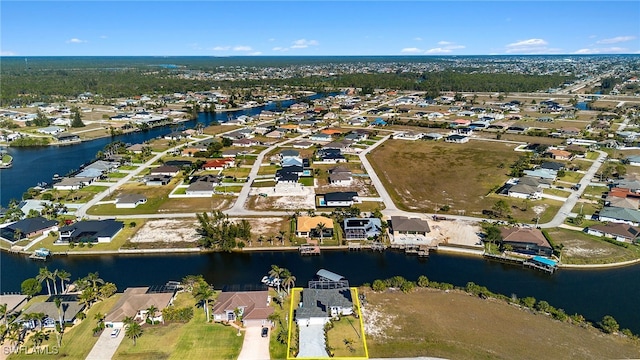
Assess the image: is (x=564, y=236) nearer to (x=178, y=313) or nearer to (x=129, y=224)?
(x=178, y=313)

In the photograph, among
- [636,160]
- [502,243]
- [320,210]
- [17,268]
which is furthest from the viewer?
[636,160]

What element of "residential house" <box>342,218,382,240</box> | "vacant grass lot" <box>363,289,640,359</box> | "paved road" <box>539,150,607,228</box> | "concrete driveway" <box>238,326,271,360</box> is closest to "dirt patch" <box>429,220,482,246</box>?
"residential house" <box>342,218,382,240</box>

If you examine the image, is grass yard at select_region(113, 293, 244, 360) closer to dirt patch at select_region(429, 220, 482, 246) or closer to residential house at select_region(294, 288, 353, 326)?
residential house at select_region(294, 288, 353, 326)

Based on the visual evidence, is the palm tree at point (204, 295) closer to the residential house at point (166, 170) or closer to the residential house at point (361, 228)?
the residential house at point (361, 228)

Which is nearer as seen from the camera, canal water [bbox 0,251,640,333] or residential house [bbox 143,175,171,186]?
canal water [bbox 0,251,640,333]

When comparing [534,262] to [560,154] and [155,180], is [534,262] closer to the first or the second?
[560,154]

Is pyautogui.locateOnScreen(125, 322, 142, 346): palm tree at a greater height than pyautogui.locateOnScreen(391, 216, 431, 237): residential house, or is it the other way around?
pyautogui.locateOnScreen(391, 216, 431, 237): residential house

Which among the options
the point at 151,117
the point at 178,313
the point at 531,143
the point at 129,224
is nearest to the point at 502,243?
the point at 178,313
